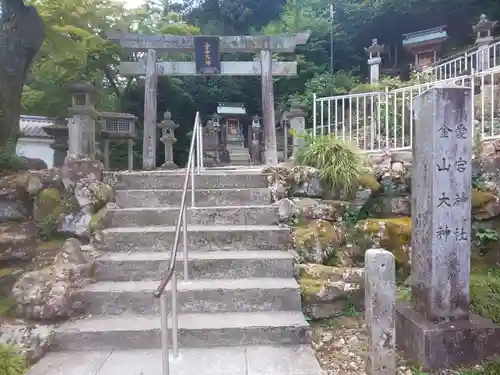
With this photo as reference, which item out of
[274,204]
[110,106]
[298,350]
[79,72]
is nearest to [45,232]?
[274,204]

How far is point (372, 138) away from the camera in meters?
5.46

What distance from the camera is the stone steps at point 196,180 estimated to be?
480 centimetres

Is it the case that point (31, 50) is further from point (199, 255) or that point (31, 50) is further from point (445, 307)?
point (445, 307)

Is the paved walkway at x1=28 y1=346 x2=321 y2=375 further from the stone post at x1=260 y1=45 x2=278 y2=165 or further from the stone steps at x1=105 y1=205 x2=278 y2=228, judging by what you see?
the stone post at x1=260 y1=45 x2=278 y2=165

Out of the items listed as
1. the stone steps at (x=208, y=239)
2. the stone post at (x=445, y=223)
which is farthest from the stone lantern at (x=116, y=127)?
the stone post at (x=445, y=223)

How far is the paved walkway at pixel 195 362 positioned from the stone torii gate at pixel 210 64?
21.1 ft

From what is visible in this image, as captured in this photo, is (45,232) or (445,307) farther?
(45,232)

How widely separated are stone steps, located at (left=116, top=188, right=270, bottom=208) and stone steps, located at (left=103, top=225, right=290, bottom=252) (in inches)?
26.2

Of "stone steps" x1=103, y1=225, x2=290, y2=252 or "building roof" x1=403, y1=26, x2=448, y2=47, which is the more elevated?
"building roof" x1=403, y1=26, x2=448, y2=47

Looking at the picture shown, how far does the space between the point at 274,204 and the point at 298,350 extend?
1.86 m

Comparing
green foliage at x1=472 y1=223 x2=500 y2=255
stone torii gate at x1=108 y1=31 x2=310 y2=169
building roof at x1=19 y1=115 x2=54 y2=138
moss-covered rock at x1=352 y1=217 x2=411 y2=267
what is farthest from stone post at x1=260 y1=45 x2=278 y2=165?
building roof at x1=19 y1=115 x2=54 y2=138

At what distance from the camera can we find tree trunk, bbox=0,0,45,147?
16.6 ft

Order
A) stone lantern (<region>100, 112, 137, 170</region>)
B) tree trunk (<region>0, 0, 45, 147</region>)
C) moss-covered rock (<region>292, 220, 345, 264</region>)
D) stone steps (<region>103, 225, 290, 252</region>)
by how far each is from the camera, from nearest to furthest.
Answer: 1. moss-covered rock (<region>292, 220, 345, 264</region>)
2. stone steps (<region>103, 225, 290, 252</region>)
3. tree trunk (<region>0, 0, 45, 147</region>)
4. stone lantern (<region>100, 112, 137, 170</region>)

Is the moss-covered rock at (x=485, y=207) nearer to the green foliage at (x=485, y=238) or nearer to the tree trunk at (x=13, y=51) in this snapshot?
the green foliage at (x=485, y=238)
